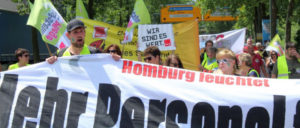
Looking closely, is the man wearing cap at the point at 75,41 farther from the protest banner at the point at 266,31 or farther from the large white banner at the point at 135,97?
the protest banner at the point at 266,31

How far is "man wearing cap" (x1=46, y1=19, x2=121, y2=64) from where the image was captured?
166 inches

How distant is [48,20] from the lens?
6.36m

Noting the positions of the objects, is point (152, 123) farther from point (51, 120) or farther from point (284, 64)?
point (284, 64)

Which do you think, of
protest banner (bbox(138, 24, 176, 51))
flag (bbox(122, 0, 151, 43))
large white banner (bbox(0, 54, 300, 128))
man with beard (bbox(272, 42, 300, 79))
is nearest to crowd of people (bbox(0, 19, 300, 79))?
man with beard (bbox(272, 42, 300, 79))

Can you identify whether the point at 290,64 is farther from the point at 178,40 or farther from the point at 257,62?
the point at 178,40

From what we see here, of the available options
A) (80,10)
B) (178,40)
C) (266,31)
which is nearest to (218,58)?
(178,40)

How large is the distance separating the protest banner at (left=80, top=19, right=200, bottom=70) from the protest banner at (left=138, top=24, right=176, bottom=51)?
1.08m

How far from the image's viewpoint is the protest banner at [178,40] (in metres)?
9.07


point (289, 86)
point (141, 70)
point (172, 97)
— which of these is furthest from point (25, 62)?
point (289, 86)

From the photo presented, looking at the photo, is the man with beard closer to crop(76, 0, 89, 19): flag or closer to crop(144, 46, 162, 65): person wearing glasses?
crop(144, 46, 162, 65): person wearing glasses

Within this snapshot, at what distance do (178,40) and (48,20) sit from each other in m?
3.88

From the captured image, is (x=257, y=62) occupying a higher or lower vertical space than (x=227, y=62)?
higher

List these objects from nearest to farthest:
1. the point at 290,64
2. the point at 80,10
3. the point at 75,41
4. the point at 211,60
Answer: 1. the point at 75,41
2. the point at 290,64
3. the point at 211,60
4. the point at 80,10

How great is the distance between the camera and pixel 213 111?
3.98 meters
